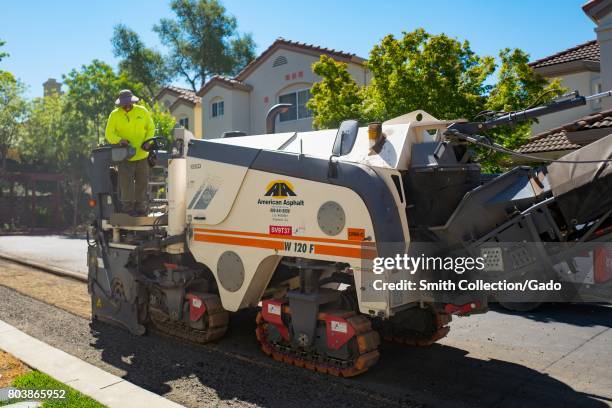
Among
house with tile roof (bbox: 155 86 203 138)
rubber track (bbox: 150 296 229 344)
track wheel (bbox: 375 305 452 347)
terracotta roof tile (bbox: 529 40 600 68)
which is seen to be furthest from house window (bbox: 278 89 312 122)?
track wheel (bbox: 375 305 452 347)

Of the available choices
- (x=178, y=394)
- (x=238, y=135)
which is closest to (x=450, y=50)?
(x=238, y=135)

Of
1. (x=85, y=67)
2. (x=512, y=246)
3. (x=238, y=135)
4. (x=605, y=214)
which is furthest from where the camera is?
(x=85, y=67)

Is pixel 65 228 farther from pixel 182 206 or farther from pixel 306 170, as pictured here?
pixel 306 170

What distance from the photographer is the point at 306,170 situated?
16.0 ft

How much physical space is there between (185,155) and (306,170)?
187cm

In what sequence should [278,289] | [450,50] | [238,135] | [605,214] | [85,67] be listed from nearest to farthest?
[605,214]
[278,289]
[238,135]
[450,50]
[85,67]

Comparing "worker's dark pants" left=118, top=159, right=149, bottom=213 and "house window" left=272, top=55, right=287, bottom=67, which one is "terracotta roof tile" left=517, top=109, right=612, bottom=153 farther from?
"house window" left=272, top=55, right=287, bottom=67

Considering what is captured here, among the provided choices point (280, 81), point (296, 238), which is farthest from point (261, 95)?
point (296, 238)

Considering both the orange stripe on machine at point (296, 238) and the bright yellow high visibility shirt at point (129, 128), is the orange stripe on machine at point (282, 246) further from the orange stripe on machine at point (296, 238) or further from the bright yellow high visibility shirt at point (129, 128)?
the bright yellow high visibility shirt at point (129, 128)

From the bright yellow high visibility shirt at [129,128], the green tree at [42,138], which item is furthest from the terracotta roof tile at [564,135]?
the green tree at [42,138]

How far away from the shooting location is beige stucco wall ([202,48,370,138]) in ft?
68.8

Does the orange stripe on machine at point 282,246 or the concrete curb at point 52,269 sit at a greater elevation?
the orange stripe on machine at point 282,246

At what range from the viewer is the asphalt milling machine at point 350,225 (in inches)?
176

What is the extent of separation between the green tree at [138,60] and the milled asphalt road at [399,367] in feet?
Answer: 116
